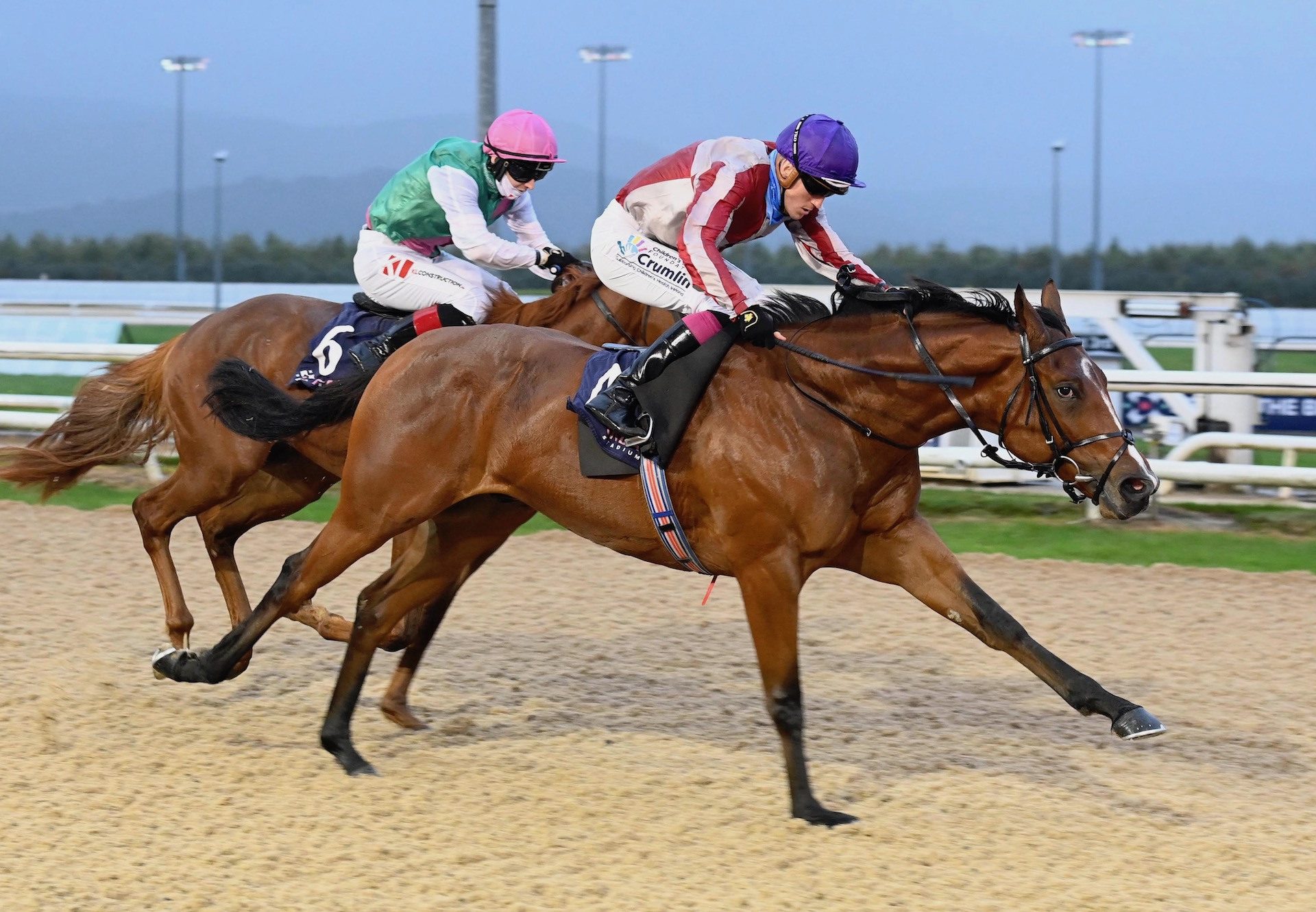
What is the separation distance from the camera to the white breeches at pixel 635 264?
4918mm

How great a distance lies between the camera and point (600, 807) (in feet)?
13.1

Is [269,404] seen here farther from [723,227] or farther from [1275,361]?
[1275,361]

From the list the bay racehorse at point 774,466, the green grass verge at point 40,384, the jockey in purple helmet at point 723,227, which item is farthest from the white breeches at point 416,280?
the green grass verge at point 40,384

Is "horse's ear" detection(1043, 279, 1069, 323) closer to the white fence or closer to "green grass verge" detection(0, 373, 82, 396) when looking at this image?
the white fence

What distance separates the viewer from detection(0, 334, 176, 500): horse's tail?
19.4 feet

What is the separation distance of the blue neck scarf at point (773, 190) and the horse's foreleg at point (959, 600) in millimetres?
1029

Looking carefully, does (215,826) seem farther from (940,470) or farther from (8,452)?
(940,470)

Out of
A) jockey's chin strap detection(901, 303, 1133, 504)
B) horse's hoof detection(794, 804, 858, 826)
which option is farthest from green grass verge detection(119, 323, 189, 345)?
jockey's chin strap detection(901, 303, 1133, 504)

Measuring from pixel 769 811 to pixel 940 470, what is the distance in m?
5.36

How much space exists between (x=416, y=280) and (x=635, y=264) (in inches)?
36.2

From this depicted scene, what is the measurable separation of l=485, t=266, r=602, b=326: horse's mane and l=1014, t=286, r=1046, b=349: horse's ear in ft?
6.31

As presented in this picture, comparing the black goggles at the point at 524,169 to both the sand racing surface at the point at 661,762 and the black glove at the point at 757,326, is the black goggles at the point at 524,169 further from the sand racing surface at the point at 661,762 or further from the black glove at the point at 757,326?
the sand racing surface at the point at 661,762

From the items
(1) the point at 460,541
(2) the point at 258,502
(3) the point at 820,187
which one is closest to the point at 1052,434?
(3) the point at 820,187

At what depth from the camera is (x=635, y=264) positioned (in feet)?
16.3
